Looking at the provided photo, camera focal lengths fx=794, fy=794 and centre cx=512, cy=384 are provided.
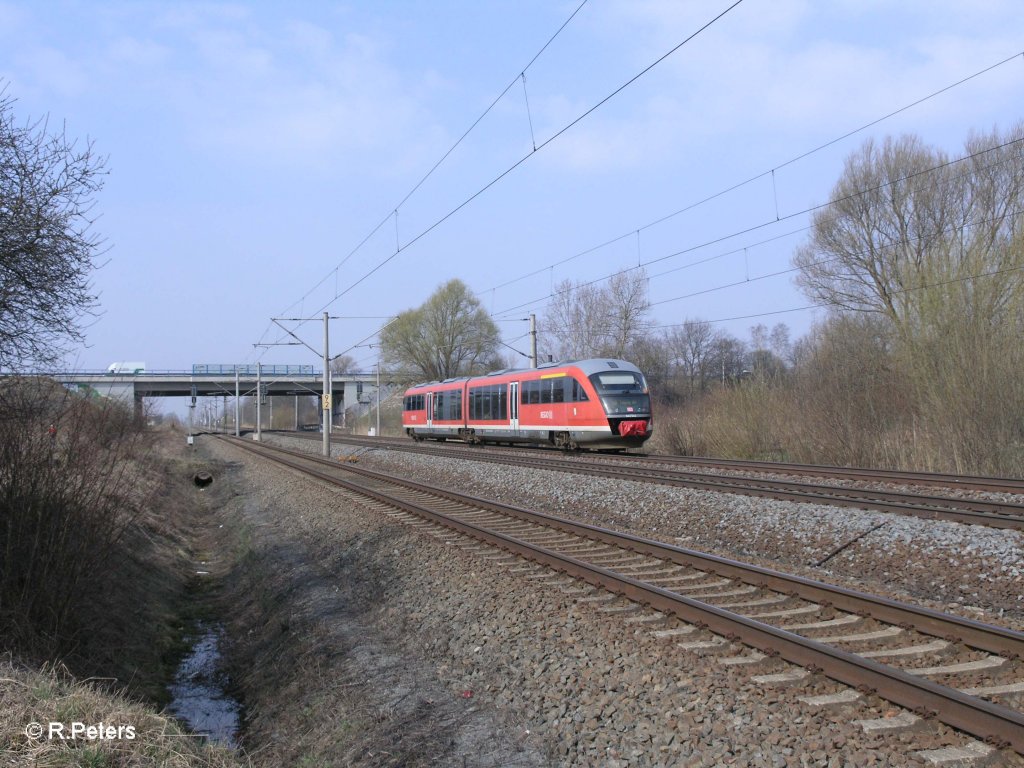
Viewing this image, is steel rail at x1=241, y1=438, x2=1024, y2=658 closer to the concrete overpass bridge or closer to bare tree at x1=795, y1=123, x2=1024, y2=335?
bare tree at x1=795, y1=123, x2=1024, y2=335

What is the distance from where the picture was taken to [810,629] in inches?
253

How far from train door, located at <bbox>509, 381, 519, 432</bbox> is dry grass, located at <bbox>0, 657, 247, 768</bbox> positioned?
23844 millimetres

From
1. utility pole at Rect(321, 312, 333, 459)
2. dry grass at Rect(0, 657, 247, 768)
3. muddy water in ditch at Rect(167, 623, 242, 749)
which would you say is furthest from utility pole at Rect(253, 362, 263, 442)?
dry grass at Rect(0, 657, 247, 768)

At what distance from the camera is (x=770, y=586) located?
305 inches

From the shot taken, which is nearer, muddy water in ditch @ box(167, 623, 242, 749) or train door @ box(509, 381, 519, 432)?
muddy water in ditch @ box(167, 623, 242, 749)

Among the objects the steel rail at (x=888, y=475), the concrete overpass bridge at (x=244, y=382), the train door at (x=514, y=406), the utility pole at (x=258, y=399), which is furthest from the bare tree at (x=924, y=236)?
the concrete overpass bridge at (x=244, y=382)

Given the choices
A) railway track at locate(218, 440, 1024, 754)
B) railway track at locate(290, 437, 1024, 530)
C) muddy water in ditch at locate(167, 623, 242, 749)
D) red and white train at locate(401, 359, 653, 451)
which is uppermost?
red and white train at locate(401, 359, 653, 451)

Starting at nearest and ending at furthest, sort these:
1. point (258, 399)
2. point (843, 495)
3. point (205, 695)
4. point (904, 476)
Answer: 1. point (205, 695)
2. point (843, 495)
3. point (904, 476)
4. point (258, 399)

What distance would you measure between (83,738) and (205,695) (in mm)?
4189

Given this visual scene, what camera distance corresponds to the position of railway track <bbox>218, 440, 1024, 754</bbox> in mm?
4730

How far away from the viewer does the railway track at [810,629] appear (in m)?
4.73

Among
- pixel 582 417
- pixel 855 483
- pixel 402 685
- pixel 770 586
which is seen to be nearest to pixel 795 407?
pixel 582 417

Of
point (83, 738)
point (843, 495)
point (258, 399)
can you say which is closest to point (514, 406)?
point (843, 495)

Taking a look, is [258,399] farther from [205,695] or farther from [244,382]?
[205,695]
